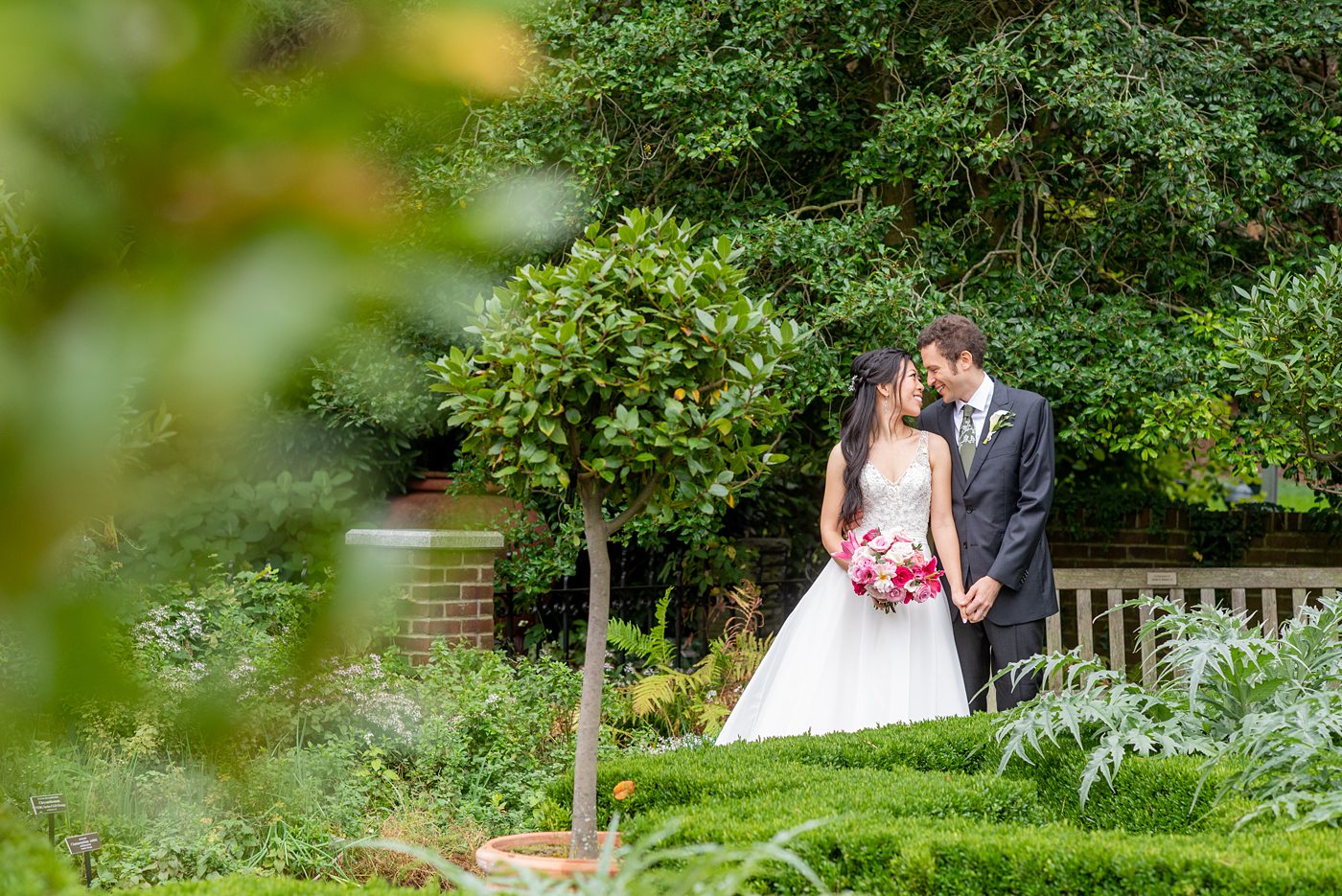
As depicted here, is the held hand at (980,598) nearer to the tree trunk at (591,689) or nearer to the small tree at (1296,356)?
the small tree at (1296,356)

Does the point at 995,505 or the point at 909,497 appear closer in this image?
the point at 995,505

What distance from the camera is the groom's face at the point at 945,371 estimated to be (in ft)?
18.2

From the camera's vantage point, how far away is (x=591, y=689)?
11.2 feet

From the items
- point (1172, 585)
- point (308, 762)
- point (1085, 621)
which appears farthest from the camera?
point (1172, 585)

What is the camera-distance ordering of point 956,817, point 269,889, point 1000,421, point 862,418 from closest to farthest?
point 269,889 < point 956,817 < point 1000,421 < point 862,418

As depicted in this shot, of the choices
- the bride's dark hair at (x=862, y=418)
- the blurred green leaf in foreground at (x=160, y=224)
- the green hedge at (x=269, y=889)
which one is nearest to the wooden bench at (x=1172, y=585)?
the bride's dark hair at (x=862, y=418)

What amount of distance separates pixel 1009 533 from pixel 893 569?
50 centimetres

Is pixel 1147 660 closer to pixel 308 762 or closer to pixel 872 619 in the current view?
pixel 872 619

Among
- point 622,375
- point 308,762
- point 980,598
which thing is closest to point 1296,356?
point 980,598

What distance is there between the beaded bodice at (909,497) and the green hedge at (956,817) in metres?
1.54

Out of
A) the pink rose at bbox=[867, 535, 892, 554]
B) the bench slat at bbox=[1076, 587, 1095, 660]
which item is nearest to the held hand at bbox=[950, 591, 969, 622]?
the pink rose at bbox=[867, 535, 892, 554]

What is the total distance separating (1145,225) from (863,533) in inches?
124

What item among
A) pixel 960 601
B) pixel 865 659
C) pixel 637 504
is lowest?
pixel 865 659

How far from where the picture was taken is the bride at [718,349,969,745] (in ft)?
18.4
